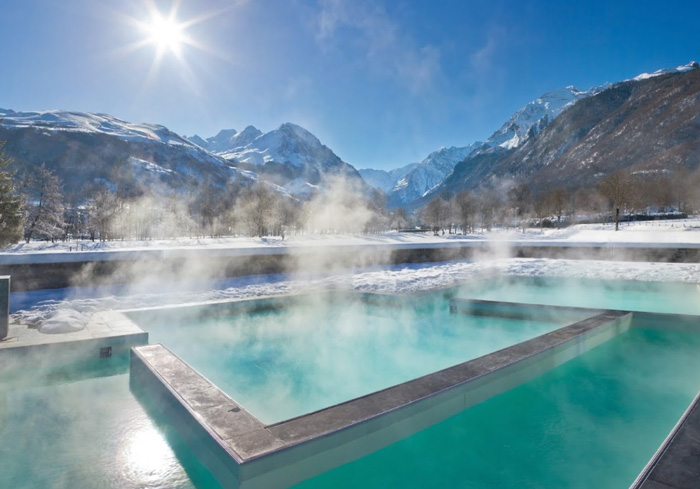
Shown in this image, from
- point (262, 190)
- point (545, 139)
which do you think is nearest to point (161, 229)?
point (262, 190)

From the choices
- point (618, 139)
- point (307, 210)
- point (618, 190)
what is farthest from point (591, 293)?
point (618, 139)

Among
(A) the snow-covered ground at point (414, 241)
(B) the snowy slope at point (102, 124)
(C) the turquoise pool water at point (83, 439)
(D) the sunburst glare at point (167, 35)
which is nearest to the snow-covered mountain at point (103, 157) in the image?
(B) the snowy slope at point (102, 124)

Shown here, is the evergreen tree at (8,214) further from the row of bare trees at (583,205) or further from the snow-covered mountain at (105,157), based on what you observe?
the snow-covered mountain at (105,157)

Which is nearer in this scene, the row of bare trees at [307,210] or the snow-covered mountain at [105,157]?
the row of bare trees at [307,210]

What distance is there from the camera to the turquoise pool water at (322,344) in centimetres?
392

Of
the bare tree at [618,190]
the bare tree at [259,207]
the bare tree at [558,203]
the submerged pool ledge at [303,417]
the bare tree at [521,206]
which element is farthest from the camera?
the bare tree at [521,206]

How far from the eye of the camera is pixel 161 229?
51.6m

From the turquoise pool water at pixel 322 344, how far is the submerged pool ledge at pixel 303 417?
798 mm

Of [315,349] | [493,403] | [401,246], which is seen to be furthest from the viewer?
[401,246]

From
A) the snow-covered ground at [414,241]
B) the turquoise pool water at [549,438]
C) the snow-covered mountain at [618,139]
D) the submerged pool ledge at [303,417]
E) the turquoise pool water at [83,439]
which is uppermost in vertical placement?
the snow-covered mountain at [618,139]

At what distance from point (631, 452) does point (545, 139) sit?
158366 millimetres

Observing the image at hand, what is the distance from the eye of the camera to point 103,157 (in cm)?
11300

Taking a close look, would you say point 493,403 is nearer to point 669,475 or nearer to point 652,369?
point 669,475

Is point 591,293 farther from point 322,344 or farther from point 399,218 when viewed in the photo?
point 399,218
